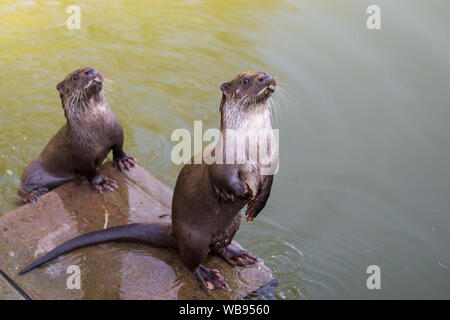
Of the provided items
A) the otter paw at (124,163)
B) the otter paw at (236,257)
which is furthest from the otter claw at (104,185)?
the otter paw at (236,257)

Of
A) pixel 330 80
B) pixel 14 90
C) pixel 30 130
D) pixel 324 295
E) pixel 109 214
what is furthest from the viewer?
pixel 330 80

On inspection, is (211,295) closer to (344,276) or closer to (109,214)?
(109,214)

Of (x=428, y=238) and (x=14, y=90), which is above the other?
(x=14, y=90)

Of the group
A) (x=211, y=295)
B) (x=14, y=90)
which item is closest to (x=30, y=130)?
(x=14, y=90)

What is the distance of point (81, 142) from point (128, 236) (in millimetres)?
797

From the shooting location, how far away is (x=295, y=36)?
261 inches

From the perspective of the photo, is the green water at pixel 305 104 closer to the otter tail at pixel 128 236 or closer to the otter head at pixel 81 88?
the otter tail at pixel 128 236

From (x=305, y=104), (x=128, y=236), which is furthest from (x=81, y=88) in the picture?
(x=305, y=104)

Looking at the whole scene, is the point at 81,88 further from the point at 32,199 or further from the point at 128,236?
the point at 128,236

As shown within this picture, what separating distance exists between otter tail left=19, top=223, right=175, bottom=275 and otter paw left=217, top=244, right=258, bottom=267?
0.31m

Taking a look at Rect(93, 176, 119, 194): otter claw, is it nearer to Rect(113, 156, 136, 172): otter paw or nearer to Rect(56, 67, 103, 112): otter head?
Rect(113, 156, 136, 172): otter paw

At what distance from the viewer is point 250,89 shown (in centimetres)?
279

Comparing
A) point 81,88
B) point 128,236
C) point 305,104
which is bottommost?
point 128,236
